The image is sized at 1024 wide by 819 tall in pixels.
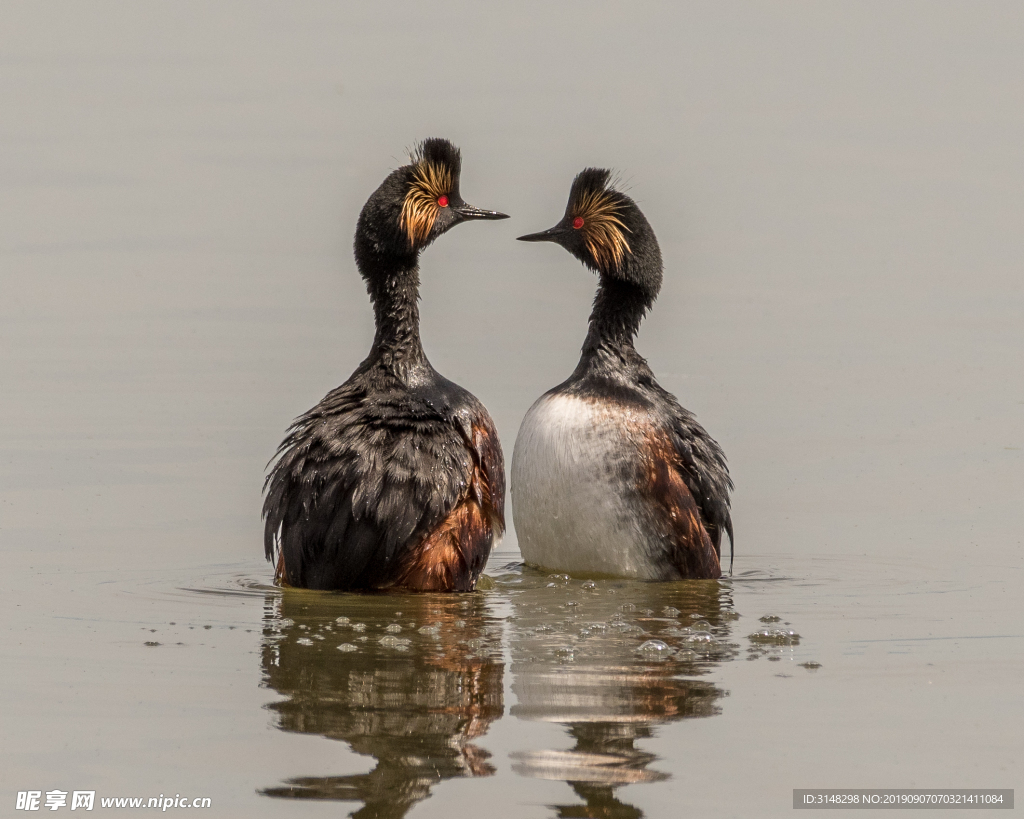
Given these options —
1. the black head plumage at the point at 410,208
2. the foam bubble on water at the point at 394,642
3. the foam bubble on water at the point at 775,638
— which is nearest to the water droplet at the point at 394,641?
the foam bubble on water at the point at 394,642

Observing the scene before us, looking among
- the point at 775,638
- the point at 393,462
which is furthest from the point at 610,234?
the point at 775,638

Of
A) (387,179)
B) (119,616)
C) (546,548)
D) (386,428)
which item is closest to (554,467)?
(546,548)

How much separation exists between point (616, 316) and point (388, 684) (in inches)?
166

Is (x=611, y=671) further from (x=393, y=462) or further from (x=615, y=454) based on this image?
(x=615, y=454)

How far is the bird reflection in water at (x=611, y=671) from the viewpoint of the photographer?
243 inches

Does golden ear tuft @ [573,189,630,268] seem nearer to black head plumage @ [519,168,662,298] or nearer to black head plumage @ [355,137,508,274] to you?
black head plumage @ [519,168,662,298]

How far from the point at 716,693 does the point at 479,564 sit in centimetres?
265

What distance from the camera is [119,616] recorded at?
877 cm

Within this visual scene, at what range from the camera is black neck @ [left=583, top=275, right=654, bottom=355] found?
35.2ft

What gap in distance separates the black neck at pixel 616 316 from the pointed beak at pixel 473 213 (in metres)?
0.90

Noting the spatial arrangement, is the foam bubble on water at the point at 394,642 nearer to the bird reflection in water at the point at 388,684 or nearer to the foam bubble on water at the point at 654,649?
the bird reflection in water at the point at 388,684

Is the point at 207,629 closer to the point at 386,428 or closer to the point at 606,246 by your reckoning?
the point at 386,428

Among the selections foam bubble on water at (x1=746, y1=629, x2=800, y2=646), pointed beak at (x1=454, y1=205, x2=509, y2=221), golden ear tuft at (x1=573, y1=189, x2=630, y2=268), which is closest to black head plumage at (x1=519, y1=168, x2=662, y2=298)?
golden ear tuft at (x1=573, y1=189, x2=630, y2=268)

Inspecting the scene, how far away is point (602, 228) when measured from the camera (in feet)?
35.6
